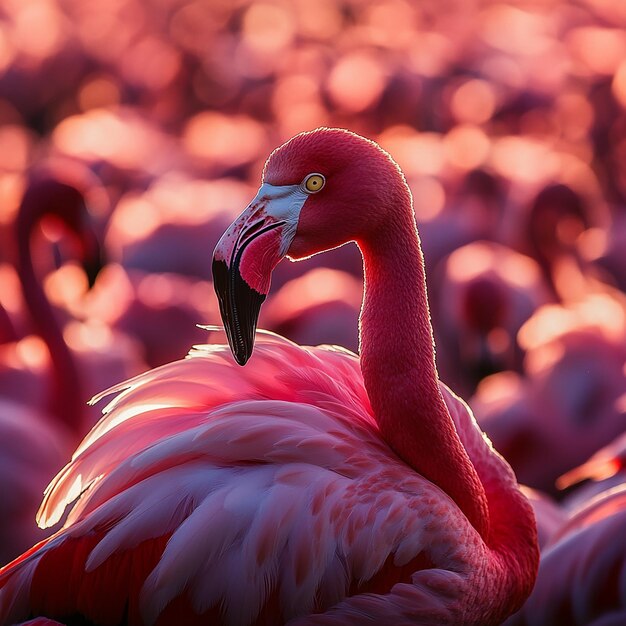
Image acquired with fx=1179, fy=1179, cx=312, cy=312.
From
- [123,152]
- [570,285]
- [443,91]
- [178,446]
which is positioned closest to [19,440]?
[178,446]

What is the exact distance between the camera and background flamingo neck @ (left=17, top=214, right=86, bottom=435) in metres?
4.47

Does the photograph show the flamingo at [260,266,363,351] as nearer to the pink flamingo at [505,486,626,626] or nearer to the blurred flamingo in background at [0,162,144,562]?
the blurred flamingo in background at [0,162,144,562]

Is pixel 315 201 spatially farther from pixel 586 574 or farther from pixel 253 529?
pixel 586 574

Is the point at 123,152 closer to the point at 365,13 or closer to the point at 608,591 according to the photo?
the point at 608,591

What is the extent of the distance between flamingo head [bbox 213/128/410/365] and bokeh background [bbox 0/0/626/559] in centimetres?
157

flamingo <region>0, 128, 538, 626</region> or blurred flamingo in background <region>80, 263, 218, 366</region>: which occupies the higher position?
flamingo <region>0, 128, 538, 626</region>

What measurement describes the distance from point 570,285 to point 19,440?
3.91m

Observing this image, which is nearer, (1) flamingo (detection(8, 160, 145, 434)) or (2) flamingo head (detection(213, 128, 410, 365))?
(2) flamingo head (detection(213, 128, 410, 365))

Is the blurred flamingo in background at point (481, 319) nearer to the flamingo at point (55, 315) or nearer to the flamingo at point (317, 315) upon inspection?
the flamingo at point (317, 315)

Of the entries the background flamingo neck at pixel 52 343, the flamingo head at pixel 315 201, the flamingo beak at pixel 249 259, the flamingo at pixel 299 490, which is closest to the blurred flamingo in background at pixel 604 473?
the flamingo at pixel 299 490

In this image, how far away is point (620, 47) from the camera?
1364 cm

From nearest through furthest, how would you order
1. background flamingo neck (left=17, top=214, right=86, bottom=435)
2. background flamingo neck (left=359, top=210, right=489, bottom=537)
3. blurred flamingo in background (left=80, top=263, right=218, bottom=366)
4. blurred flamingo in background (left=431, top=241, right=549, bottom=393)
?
background flamingo neck (left=359, top=210, right=489, bottom=537) < background flamingo neck (left=17, top=214, right=86, bottom=435) < blurred flamingo in background (left=80, top=263, right=218, bottom=366) < blurred flamingo in background (left=431, top=241, right=549, bottom=393)

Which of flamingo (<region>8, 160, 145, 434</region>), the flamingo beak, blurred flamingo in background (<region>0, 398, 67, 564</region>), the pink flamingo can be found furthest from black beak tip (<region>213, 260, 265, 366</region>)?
flamingo (<region>8, 160, 145, 434</region>)

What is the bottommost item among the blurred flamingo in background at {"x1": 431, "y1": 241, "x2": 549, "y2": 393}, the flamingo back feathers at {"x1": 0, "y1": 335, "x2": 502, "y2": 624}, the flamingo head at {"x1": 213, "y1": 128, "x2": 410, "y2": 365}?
the blurred flamingo in background at {"x1": 431, "y1": 241, "x2": 549, "y2": 393}
